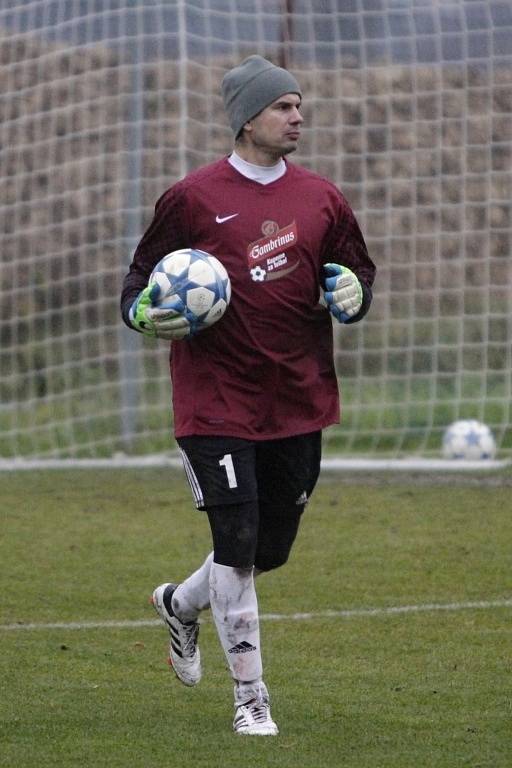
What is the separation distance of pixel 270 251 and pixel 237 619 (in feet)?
3.81

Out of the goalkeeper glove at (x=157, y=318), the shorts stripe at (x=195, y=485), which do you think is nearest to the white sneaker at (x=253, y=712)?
the shorts stripe at (x=195, y=485)

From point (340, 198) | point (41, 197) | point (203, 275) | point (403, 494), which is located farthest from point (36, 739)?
point (41, 197)

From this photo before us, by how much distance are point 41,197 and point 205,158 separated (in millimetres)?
1259

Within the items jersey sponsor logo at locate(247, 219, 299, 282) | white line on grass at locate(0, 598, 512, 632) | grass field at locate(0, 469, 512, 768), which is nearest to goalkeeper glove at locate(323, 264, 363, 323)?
jersey sponsor logo at locate(247, 219, 299, 282)

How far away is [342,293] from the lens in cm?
536

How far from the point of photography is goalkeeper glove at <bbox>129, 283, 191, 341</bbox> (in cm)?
521

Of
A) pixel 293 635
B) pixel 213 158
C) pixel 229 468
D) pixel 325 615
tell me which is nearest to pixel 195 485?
pixel 229 468

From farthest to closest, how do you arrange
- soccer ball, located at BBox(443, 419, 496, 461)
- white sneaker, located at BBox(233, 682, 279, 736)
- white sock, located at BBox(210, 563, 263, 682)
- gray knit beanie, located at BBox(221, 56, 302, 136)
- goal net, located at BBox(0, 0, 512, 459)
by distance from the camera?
goal net, located at BBox(0, 0, 512, 459)
soccer ball, located at BBox(443, 419, 496, 461)
gray knit beanie, located at BBox(221, 56, 302, 136)
white sock, located at BBox(210, 563, 263, 682)
white sneaker, located at BBox(233, 682, 279, 736)

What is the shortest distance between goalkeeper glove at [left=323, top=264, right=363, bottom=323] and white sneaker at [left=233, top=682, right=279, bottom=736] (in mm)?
1194

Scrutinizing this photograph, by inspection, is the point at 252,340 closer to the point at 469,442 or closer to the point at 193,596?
the point at 193,596

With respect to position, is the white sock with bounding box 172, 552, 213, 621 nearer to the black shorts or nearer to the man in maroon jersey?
the man in maroon jersey

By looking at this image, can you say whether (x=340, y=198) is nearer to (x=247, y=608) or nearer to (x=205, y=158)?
(x=247, y=608)

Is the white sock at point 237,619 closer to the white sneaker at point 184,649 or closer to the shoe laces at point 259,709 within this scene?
the shoe laces at point 259,709

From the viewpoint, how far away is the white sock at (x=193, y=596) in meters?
5.67
